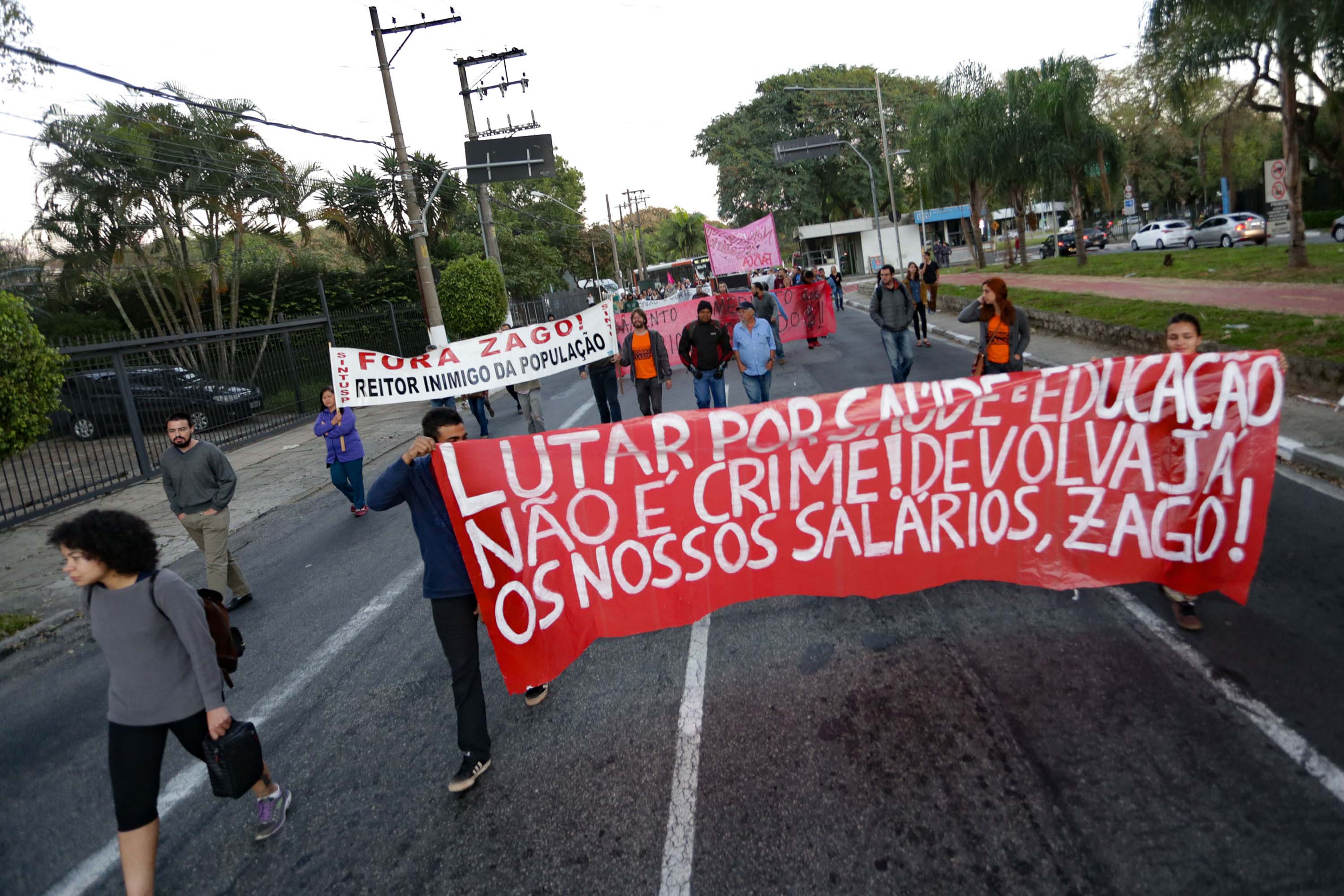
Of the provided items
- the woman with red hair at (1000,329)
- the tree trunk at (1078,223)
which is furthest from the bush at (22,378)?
the tree trunk at (1078,223)

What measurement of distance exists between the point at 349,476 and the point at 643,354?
3755 millimetres

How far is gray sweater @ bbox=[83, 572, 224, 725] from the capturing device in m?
3.41

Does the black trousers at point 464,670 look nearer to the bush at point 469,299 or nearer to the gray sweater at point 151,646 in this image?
the gray sweater at point 151,646

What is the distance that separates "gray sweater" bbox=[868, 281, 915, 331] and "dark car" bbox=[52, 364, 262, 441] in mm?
10300

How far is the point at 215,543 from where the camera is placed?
6926mm

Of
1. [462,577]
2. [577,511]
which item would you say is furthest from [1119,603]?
[462,577]

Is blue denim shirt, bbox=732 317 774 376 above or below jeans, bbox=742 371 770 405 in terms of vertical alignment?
above

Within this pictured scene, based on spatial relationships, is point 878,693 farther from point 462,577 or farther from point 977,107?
point 977,107

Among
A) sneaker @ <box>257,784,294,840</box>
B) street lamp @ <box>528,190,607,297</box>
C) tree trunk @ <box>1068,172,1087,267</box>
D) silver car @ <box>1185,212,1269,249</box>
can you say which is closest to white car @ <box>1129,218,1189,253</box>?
silver car @ <box>1185,212,1269,249</box>

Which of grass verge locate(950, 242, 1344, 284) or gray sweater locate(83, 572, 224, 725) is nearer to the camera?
gray sweater locate(83, 572, 224, 725)

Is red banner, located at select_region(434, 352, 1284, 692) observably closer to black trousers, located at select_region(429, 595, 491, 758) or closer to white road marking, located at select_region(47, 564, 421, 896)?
black trousers, located at select_region(429, 595, 491, 758)

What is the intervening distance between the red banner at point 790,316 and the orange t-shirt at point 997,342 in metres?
12.9

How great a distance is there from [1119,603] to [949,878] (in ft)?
9.04

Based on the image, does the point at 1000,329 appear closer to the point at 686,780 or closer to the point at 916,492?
the point at 916,492
